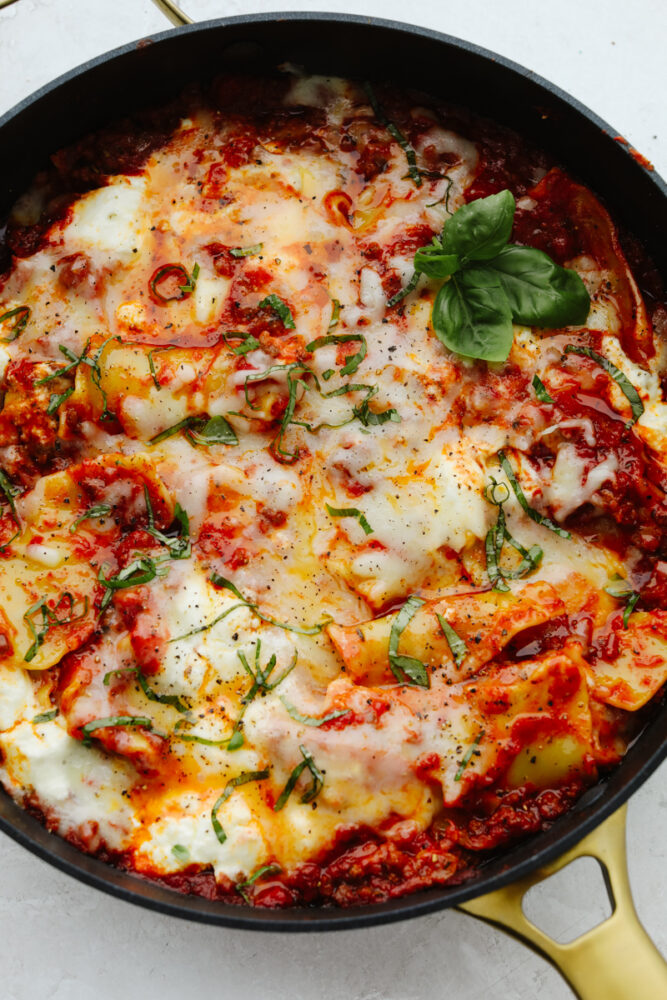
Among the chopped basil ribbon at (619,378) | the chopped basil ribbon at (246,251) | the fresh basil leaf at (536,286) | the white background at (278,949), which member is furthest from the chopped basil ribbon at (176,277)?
the chopped basil ribbon at (619,378)

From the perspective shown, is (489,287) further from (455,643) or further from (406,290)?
(455,643)

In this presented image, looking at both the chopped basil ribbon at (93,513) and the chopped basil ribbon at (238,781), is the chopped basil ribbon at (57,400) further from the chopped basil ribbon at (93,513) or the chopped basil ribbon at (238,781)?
the chopped basil ribbon at (238,781)

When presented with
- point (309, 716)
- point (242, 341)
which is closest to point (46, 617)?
point (309, 716)

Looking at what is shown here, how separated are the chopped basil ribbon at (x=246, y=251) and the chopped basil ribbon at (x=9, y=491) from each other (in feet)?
4.09

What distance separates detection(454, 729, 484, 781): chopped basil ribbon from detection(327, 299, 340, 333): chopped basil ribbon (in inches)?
63.5

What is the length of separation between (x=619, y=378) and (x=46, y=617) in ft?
7.70

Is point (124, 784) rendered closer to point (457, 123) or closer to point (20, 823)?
point (20, 823)

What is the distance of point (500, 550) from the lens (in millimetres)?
3576

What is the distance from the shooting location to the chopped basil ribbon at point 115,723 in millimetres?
3349

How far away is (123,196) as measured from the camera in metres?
3.78

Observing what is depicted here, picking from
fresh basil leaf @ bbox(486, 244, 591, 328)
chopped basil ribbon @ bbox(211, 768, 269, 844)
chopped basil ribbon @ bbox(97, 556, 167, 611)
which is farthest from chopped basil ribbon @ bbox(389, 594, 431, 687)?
fresh basil leaf @ bbox(486, 244, 591, 328)

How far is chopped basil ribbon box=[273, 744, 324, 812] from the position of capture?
10.7ft

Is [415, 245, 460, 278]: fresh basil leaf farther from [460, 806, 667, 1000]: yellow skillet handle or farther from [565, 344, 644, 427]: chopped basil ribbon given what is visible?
[460, 806, 667, 1000]: yellow skillet handle

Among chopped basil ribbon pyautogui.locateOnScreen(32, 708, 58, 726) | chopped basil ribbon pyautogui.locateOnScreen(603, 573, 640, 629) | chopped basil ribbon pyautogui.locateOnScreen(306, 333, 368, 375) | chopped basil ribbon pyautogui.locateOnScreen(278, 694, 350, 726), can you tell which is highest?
chopped basil ribbon pyautogui.locateOnScreen(306, 333, 368, 375)
